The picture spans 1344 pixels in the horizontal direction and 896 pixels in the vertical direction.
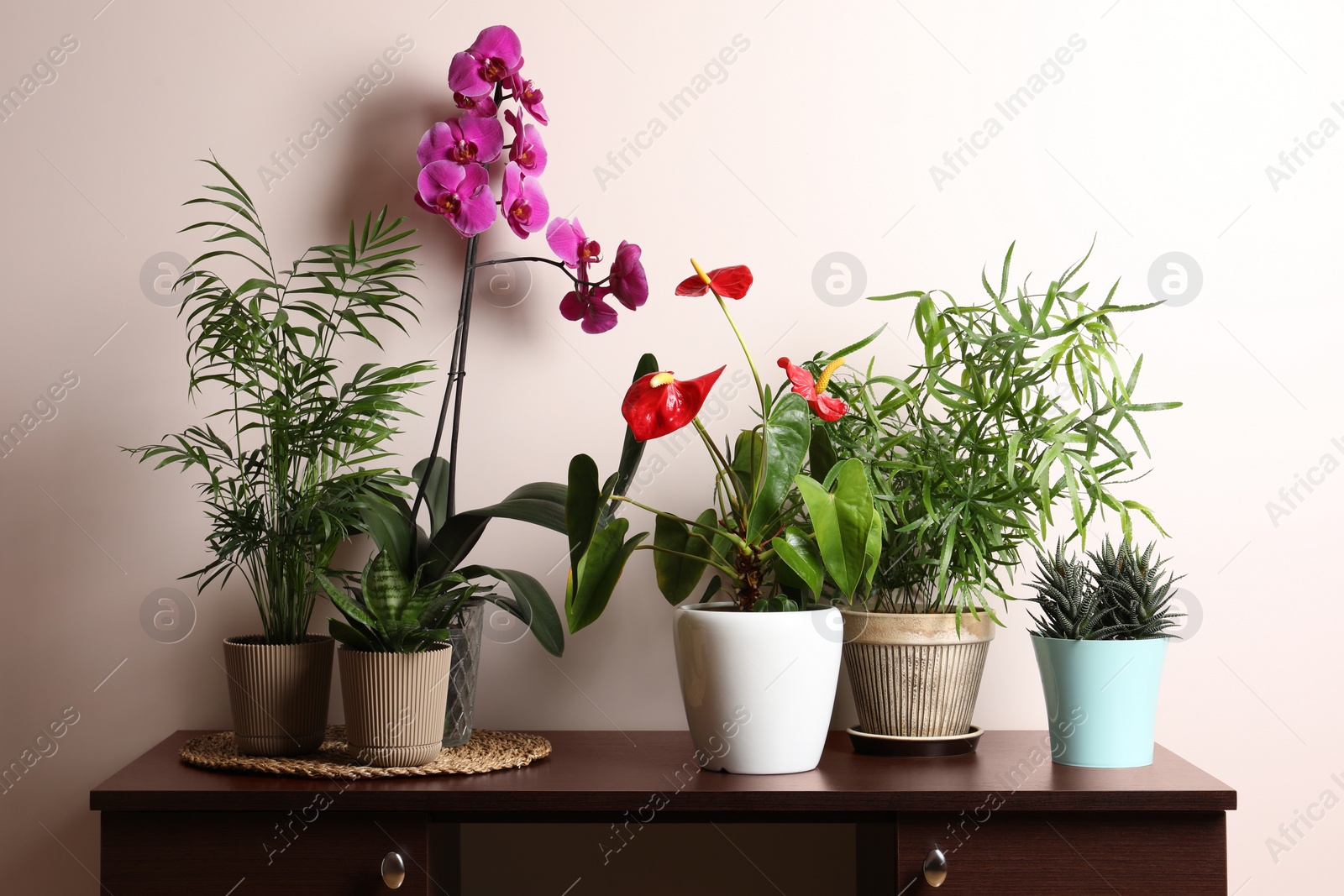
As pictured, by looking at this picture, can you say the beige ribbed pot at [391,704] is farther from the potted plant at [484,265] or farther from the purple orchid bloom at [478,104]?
the purple orchid bloom at [478,104]

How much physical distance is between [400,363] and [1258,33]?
1450 mm

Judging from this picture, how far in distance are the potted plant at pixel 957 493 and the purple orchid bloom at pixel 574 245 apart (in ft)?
1.36

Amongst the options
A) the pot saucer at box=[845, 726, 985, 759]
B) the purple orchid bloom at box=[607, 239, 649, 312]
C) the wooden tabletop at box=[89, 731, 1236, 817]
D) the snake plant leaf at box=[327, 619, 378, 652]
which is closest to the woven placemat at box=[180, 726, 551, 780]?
the wooden tabletop at box=[89, 731, 1236, 817]

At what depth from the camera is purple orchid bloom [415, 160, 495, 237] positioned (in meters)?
1.37

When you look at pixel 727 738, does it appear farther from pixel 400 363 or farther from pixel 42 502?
pixel 42 502

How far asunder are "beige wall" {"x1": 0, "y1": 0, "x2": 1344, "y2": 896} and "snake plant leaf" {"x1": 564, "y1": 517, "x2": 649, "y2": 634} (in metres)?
0.33

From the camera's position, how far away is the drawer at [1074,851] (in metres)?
1.08

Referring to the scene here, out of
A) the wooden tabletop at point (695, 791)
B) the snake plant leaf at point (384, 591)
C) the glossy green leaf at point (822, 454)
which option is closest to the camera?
the wooden tabletop at point (695, 791)

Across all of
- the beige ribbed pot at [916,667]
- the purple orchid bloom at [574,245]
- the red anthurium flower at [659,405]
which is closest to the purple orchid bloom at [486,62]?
the purple orchid bloom at [574,245]

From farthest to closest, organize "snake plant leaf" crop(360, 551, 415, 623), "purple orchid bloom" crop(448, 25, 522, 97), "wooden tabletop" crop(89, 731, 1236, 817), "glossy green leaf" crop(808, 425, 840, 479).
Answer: "purple orchid bloom" crop(448, 25, 522, 97) < "glossy green leaf" crop(808, 425, 840, 479) < "snake plant leaf" crop(360, 551, 415, 623) < "wooden tabletop" crop(89, 731, 1236, 817)

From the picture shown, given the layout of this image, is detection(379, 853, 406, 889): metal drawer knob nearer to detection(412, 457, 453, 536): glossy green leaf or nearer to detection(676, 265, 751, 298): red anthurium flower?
detection(412, 457, 453, 536): glossy green leaf

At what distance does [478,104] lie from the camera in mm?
1410

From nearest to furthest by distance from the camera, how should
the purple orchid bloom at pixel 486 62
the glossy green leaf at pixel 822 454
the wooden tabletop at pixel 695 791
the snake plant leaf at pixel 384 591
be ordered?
the wooden tabletop at pixel 695 791
the snake plant leaf at pixel 384 591
the glossy green leaf at pixel 822 454
the purple orchid bloom at pixel 486 62

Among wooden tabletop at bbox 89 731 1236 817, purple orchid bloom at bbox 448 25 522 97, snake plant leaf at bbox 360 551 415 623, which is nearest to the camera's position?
wooden tabletop at bbox 89 731 1236 817
